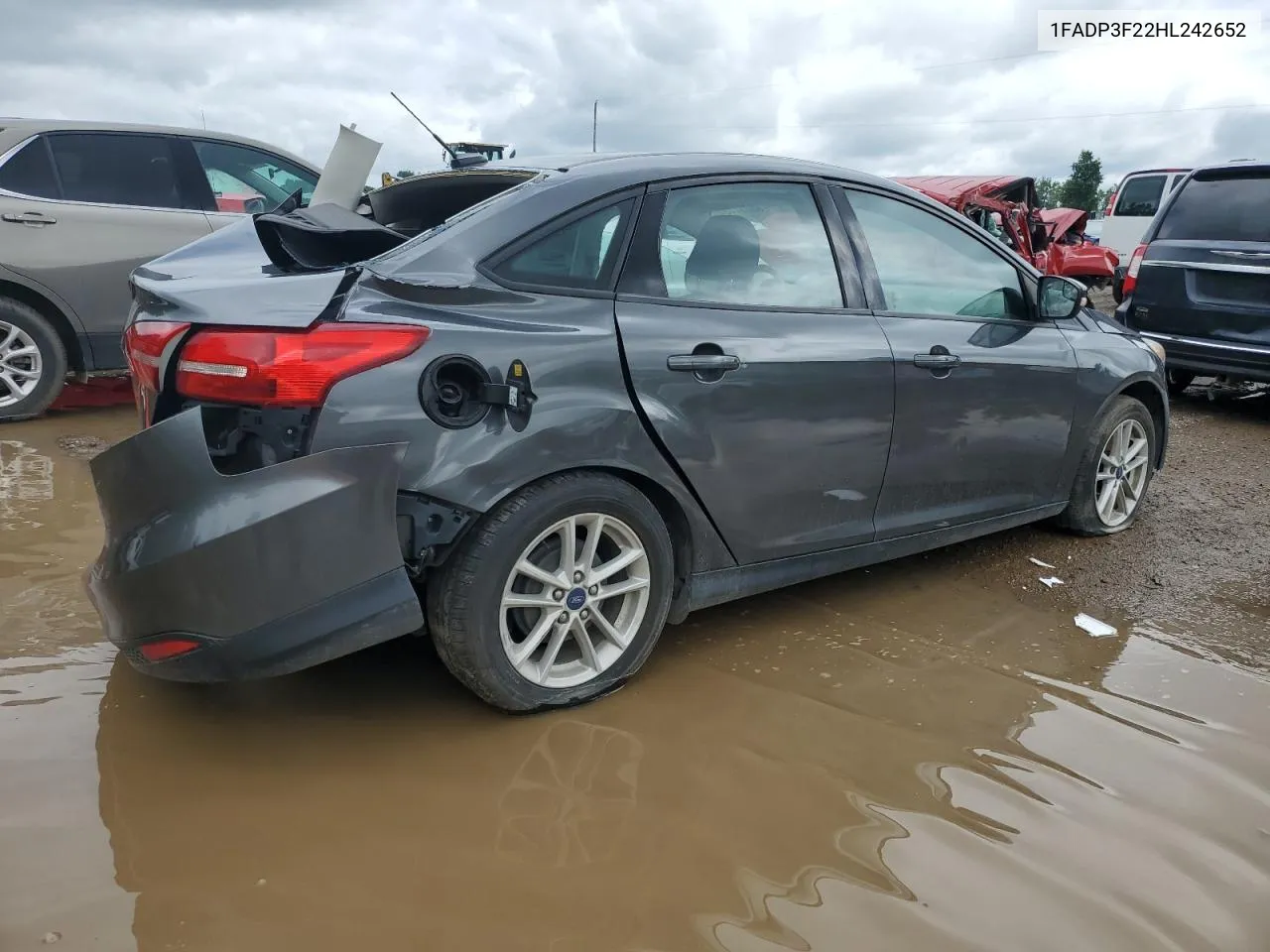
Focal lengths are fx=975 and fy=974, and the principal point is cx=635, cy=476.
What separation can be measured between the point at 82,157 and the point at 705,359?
5.04m

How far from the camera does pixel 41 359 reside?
18.9ft

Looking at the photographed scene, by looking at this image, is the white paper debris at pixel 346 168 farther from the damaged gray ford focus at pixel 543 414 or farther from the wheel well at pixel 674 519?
the wheel well at pixel 674 519

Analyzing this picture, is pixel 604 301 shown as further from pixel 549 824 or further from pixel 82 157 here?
pixel 82 157

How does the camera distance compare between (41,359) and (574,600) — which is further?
(41,359)

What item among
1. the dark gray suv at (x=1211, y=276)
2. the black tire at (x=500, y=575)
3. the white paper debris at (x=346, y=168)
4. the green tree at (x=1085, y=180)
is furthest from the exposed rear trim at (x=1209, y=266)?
the green tree at (x=1085, y=180)

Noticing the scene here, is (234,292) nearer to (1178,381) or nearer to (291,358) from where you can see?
(291,358)

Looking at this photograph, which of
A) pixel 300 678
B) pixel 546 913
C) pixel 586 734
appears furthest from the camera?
pixel 300 678

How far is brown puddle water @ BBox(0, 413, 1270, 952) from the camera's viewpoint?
6.45ft


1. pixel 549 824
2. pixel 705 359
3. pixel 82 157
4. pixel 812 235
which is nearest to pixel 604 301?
pixel 705 359

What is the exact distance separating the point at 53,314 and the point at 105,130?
1215mm

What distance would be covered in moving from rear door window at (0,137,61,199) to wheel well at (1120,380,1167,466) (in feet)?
19.8

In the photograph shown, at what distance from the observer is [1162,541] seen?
440cm

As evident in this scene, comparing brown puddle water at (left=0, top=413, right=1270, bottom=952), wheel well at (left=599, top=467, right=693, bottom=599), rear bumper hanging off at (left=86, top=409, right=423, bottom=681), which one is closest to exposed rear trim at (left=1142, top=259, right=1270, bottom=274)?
brown puddle water at (left=0, top=413, right=1270, bottom=952)

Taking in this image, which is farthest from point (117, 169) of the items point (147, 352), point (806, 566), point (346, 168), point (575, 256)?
point (806, 566)
